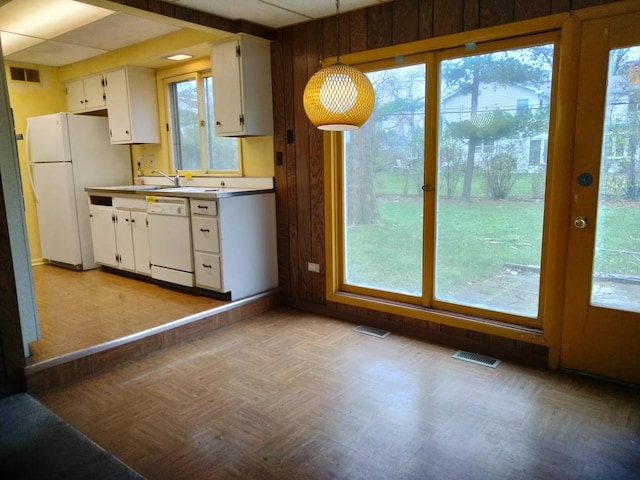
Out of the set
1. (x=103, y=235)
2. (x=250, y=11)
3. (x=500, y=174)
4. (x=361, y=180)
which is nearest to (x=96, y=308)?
(x=103, y=235)

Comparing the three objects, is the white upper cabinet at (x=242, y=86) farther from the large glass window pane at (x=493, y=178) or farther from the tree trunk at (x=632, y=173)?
the tree trunk at (x=632, y=173)

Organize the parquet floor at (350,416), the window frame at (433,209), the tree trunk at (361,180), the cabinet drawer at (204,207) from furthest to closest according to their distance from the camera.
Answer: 1. the cabinet drawer at (204,207)
2. the tree trunk at (361,180)
3. the window frame at (433,209)
4. the parquet floor at (350,416)

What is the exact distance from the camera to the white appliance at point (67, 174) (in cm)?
488

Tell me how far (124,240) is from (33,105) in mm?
2185

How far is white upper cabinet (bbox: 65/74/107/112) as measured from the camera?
5039 mm

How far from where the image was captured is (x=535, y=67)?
2.73 m

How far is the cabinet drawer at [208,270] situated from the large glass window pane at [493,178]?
1.72 metres

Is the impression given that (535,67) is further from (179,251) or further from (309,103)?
(179,251)

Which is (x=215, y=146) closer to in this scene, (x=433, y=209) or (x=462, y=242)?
(x=433, y=209)

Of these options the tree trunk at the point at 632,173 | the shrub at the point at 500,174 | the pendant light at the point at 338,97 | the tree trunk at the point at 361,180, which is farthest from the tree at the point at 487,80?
the pendant light at the point at 338,97

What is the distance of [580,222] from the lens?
2602mm

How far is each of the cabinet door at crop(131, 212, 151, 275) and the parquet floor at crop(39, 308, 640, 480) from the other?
142 centimetres

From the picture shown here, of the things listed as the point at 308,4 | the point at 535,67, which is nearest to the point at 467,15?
the point at 535,67

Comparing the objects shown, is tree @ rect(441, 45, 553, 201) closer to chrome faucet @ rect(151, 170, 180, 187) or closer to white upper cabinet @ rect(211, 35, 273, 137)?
white upper cabinet @ rect(211, 35, 273, 137)
